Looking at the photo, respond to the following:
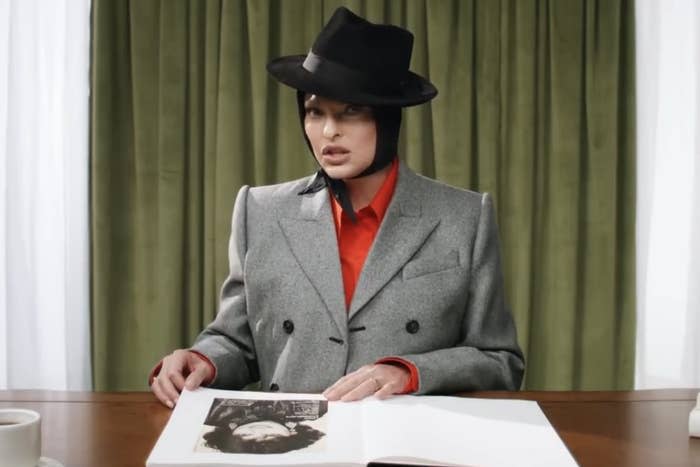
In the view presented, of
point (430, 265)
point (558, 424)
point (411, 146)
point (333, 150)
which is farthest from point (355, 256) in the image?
point (411, 146)

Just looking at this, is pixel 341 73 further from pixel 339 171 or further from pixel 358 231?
pixel 358 231

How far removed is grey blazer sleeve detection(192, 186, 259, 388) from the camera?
1605mm

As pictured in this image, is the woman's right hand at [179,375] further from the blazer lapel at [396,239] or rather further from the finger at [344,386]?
the blazer lapel at [396,239]

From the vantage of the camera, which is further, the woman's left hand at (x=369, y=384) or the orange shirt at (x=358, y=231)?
the orange shirt at (x=358, y=231)

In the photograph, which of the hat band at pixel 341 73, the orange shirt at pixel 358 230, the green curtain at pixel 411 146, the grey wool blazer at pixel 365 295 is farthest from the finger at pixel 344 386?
the green curtain at pixel 411 146

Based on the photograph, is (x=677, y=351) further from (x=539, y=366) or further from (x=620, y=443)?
(x=620, y=443)

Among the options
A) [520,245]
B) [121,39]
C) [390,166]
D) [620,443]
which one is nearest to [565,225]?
[520,245]

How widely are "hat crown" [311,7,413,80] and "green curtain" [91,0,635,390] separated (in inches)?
60.4

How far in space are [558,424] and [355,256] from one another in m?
0.68

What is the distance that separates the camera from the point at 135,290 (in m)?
3.23

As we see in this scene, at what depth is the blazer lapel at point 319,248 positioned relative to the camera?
1656 mm

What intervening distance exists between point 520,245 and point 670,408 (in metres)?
1.92

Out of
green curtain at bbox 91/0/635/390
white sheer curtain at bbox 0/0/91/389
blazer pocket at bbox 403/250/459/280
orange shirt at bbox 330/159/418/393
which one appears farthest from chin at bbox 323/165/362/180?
white sheer curtain at bbox 0/0/91/389

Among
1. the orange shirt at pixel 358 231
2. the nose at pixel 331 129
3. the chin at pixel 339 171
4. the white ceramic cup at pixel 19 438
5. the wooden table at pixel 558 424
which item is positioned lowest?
the wooden table at pixel 558 424
